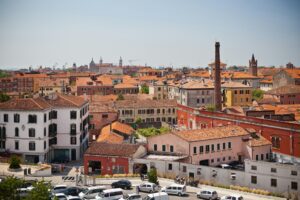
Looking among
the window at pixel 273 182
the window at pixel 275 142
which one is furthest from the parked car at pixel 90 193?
the window at pixel 275 142

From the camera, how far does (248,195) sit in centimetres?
3909

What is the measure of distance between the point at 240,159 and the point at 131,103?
122 ft

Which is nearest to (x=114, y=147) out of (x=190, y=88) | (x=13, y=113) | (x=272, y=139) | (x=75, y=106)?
(x=75, y=106)

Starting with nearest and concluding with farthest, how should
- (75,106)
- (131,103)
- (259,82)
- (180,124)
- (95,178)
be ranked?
1. (95,178)
2. (75,106)
3. (180,124)
4. (131,103)
5. (259,82)

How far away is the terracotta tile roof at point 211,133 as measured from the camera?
4909cm

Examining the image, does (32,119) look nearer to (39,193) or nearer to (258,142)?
(39,193)

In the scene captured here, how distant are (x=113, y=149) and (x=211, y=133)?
38.0 ft

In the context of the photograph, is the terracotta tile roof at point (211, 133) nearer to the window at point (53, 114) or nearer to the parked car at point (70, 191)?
the parked car at point (70, 191)

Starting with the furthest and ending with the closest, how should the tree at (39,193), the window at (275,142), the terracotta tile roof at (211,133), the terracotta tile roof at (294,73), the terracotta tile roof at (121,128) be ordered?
the terracotta tile roof at (294,73) → the terracotta tile roof at (121,128) → the window at (275,142) → the terracotta tile roof at (211,133) → the tree at (39,193)

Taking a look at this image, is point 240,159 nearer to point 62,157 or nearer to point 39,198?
point 62,157

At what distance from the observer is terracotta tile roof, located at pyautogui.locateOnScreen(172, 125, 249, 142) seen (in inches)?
1933

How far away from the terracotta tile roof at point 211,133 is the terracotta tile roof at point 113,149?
5411 millimetres

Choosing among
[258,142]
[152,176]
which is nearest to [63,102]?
[152,176]

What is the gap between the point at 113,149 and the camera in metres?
48.2
